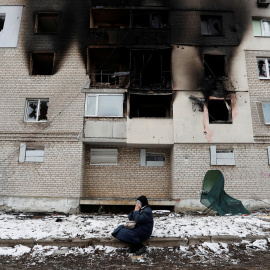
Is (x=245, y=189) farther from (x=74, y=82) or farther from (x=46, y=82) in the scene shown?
(x=46, y=82)

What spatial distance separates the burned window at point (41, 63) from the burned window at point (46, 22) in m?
1.56

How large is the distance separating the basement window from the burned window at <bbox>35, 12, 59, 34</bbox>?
8136 mm

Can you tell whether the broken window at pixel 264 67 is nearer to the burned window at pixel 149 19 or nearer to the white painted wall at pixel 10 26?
the burned window at pixel 149 19

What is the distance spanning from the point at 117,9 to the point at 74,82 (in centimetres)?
527

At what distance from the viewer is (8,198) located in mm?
11781

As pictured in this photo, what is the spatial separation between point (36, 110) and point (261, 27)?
14.2 meters

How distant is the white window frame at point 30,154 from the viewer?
12.4 meters

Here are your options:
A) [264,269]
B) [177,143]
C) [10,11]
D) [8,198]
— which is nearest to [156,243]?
[264,269]

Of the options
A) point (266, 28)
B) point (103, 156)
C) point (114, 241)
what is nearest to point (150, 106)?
point (103, 156)

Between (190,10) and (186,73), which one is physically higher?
(190,10)

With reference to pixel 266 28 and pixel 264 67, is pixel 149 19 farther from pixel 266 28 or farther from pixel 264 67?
pixel 264 67

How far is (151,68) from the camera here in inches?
582

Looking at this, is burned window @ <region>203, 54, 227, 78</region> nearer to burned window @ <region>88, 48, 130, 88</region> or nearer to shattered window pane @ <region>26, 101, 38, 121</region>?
burned window @ <region>88, 48, 130, 88</region>

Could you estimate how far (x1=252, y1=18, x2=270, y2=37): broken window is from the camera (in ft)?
47.7
